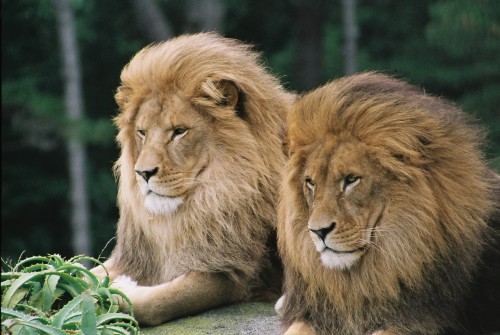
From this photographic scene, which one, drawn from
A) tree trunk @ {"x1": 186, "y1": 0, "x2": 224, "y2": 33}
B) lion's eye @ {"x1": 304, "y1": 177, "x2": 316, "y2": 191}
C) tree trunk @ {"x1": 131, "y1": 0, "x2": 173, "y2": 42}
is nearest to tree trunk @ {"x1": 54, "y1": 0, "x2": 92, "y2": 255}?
A: tree trunk @ {"x1": 131, "y1": 0, "x2": 173, "y2": 42}

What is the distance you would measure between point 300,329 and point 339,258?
367mm

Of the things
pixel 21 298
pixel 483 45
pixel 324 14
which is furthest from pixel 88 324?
pixel 324 14

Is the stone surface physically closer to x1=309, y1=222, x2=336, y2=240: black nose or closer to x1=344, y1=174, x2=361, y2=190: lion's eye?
x1=309, y1=222, x2=336, y2=240: black nose

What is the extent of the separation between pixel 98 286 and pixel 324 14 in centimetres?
1272

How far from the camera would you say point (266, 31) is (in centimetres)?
1775

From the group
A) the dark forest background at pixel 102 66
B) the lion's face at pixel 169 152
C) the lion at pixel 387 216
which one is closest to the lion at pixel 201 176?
the lion's face at pixel 169 152

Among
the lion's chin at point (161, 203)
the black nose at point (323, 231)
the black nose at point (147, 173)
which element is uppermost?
the black nose at point (147, 173)

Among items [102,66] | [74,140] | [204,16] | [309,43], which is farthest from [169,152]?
[102,66]

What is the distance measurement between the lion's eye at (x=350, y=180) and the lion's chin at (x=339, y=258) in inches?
9.4

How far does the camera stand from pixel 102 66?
16.7 metres

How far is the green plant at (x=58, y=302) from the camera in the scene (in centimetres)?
357

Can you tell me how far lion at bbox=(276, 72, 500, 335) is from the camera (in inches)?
150

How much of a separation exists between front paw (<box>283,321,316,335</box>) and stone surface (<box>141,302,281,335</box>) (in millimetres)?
326

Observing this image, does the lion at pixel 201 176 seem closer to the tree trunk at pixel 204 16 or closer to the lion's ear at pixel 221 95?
the lion's ear at pixel 221 95
